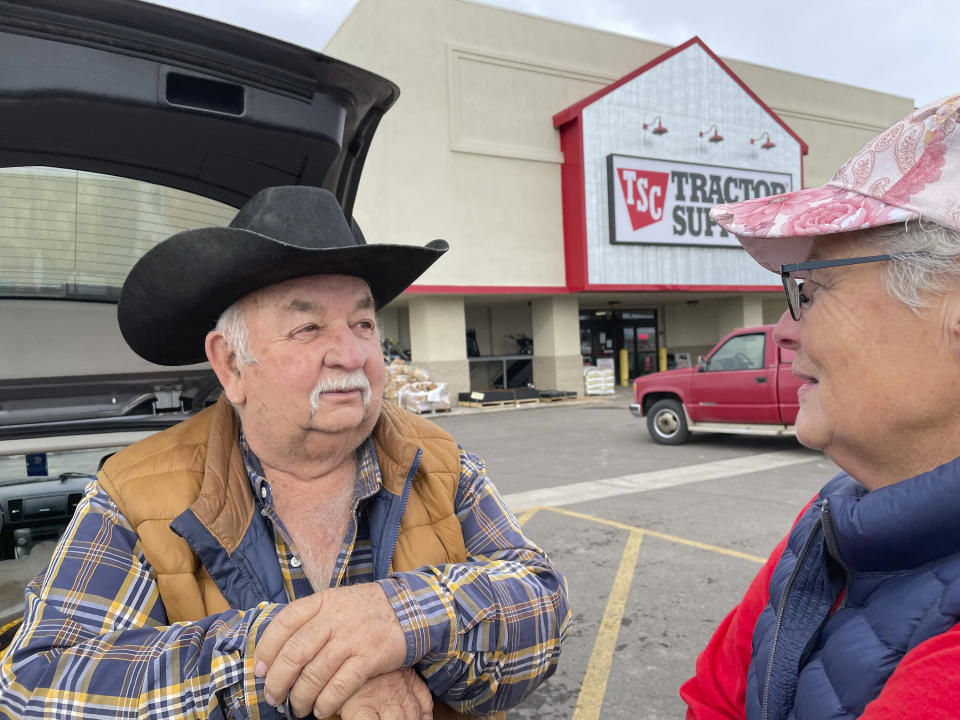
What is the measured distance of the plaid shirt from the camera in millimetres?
1193

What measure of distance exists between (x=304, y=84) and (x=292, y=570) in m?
1.36

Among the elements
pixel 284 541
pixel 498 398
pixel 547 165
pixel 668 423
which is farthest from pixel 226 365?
pixel 547 165

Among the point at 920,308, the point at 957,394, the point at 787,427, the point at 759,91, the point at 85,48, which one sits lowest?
the point at 787,427

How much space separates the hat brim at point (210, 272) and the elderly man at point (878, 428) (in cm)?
92

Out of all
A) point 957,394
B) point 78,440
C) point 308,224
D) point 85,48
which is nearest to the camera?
point 957,394

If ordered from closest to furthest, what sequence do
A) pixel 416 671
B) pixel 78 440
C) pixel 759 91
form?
pixel 416 671 → pixel 78 440 → pixel 759 91

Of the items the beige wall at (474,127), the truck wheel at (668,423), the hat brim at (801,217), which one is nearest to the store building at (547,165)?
the beige wall at (474,127)

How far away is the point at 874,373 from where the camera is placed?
3.51 feet

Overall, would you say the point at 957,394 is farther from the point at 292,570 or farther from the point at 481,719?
the point at 292,570

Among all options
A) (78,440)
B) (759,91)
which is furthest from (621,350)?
(78,440)

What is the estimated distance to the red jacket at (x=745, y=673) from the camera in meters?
0.82

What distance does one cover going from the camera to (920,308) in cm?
101

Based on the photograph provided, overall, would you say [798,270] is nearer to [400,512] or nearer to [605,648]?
[400,512]

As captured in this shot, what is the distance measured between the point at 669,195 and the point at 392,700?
770 inches
